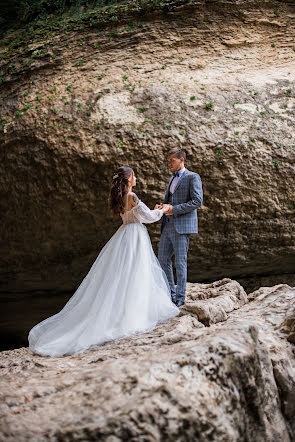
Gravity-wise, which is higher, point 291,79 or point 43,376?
point 291,79

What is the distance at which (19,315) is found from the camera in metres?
11.4

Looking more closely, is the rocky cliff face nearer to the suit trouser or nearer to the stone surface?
the suit trouser

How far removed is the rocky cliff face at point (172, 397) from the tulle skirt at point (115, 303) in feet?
4.09

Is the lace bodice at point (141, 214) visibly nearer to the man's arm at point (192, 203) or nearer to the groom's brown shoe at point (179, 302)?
the man's arm at point (192, 203)

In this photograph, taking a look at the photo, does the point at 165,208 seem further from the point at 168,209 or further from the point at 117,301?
the point at 117,301

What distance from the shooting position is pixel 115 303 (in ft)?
14.9

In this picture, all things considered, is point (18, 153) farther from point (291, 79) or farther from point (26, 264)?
point (291, 79)

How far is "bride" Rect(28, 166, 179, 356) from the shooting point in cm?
434

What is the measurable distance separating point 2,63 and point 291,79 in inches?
257

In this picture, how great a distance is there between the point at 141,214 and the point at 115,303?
111 centimetres

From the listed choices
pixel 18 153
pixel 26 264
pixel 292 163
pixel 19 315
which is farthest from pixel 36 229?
pixel 292 163

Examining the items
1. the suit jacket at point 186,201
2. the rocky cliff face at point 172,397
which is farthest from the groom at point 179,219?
the rocky cliff face at point 172,397

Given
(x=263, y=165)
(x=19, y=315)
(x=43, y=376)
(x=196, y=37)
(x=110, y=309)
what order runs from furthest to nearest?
→ (x=19, y=315), (x=196, y=37), (x=263, y=165), (x=110, y=309), (x=43, y=376)

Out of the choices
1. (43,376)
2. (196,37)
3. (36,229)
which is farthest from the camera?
(196,37)
